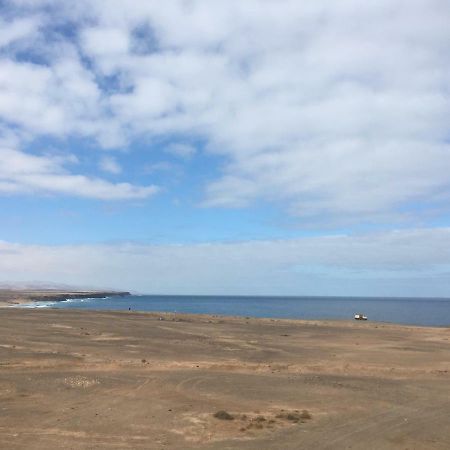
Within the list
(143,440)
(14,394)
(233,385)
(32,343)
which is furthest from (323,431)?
(32,343)

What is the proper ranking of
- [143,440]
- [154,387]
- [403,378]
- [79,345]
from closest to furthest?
[143,440] → [154,387] → [403,378] → [79,345]

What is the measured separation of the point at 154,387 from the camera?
71.2ft

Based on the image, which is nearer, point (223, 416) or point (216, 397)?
point (223, 416)

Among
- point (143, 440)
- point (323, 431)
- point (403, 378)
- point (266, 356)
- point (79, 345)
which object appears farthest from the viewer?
point (79, 345)

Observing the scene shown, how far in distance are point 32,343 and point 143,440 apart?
25.0 m

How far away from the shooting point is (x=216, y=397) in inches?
788

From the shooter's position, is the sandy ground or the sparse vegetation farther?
the sparse vegetation

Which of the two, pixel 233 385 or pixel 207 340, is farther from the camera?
pixel 207 340

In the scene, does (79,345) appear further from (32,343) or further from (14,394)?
(14,394)

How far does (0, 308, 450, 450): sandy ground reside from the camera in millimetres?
14750

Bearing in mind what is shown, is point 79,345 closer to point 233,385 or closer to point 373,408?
point 233,385

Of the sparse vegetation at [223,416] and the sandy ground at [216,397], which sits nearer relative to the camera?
the sandy ground at [216,397]

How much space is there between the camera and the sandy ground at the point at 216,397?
48.4 ft

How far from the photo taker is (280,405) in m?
19.0
